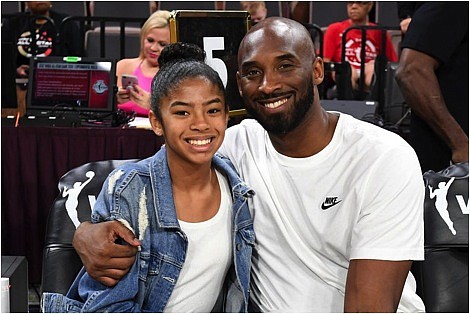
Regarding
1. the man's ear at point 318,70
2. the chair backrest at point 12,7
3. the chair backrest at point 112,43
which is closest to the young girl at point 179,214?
the man's ear at point 318,70

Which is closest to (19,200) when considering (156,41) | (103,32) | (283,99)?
(156,41)

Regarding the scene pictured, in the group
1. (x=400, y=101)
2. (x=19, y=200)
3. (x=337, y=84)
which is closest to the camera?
(x=19, y=200)

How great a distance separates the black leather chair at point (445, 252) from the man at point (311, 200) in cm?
22

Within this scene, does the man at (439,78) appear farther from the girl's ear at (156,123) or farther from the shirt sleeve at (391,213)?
the girl's ear at (156,123)

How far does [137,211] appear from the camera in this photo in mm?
2061

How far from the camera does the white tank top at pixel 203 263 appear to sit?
210 cm

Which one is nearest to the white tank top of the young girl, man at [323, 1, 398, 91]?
the young girl

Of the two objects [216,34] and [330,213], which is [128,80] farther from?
[330,213]

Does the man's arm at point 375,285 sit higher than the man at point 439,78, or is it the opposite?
the man at point 439,78

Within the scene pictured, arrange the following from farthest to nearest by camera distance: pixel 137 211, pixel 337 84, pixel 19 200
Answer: pixel 337 84 → pixel 19 200 → pixel 137 211

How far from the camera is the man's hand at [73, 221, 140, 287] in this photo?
199cm

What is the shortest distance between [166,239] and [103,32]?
4225 millimetres

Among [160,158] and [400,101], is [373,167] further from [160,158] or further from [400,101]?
[400,101]

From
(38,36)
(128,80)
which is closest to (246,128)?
(128,80)
